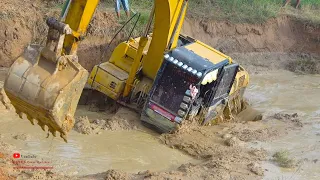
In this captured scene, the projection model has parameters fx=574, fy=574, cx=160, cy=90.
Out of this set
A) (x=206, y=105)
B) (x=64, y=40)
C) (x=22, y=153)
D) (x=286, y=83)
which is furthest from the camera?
(x=286, y=83)

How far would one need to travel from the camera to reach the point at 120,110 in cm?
1045

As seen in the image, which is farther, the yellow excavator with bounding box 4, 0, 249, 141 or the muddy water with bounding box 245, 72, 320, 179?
the yellow excavator with bounding box 4, 0, 249, 141

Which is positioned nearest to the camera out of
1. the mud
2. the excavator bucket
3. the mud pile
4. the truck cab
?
the excavator bucket

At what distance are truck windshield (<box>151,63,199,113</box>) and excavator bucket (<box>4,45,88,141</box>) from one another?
10.3 ft

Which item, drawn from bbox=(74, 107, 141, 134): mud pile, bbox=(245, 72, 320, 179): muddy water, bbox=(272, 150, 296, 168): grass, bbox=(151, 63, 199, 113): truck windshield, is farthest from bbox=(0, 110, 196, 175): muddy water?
bbox=(245, 72, 320, 179): muddy water

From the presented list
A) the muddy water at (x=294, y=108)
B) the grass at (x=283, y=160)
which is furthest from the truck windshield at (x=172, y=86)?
the grass at (x=283, y=160)

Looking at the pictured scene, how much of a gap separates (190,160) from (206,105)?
3.87 ft

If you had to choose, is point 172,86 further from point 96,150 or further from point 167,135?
point 96,150

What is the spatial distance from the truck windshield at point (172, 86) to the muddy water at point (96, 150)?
2.27ft

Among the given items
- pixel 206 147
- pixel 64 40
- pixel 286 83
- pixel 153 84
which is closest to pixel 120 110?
pixel 153 84

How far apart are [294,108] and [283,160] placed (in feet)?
12.3

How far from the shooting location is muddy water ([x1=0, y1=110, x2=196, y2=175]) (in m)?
8.66

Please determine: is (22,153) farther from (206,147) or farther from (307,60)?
(307,60)

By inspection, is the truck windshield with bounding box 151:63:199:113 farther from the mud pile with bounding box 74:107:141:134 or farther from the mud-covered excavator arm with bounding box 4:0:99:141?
the mud-covered excavator arm with bounding box 4:0:99:141
